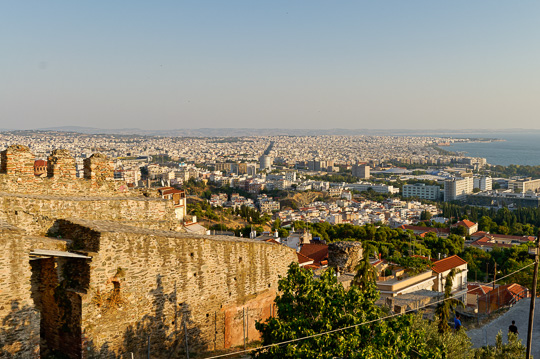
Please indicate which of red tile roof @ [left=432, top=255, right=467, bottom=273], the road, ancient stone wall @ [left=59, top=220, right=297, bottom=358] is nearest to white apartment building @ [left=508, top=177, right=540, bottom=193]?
red tile roof @ [left=432, top=255, right=467, bottom=273]

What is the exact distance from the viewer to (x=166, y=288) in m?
8.08

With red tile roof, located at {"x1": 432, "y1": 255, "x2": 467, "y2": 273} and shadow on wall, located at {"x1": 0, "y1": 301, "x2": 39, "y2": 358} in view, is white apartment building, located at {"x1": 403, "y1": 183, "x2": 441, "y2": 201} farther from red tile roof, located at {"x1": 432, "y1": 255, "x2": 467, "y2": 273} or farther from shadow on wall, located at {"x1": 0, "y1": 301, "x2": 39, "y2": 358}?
shadow on wall, located at {"x1": 0, "y1": 301, "x2": 39, "y2": 358}

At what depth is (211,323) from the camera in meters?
8.86

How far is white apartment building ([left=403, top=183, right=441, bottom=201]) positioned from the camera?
143250 mm

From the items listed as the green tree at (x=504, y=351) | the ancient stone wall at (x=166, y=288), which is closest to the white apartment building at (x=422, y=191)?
the green tree at (x=504, y=351)

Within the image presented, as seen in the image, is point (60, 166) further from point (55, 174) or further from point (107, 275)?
point (107, 275)

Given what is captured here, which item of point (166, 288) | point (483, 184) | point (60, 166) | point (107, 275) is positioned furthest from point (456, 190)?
point (107, 275)

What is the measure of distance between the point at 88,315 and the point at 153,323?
118cm

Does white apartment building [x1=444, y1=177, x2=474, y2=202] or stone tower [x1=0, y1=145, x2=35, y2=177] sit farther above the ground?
stone tower [x1=0, y1=145, x2=35, y2=177]

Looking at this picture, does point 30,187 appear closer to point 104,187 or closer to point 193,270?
point 104,187

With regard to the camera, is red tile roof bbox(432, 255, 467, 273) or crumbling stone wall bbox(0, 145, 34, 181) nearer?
crumbling stone wall bbox(0, 145, 34, 181)

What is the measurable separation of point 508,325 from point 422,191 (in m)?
136

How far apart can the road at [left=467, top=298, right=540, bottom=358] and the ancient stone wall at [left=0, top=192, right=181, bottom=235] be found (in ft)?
26.9

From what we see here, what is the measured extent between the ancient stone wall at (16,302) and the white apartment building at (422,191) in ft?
476
